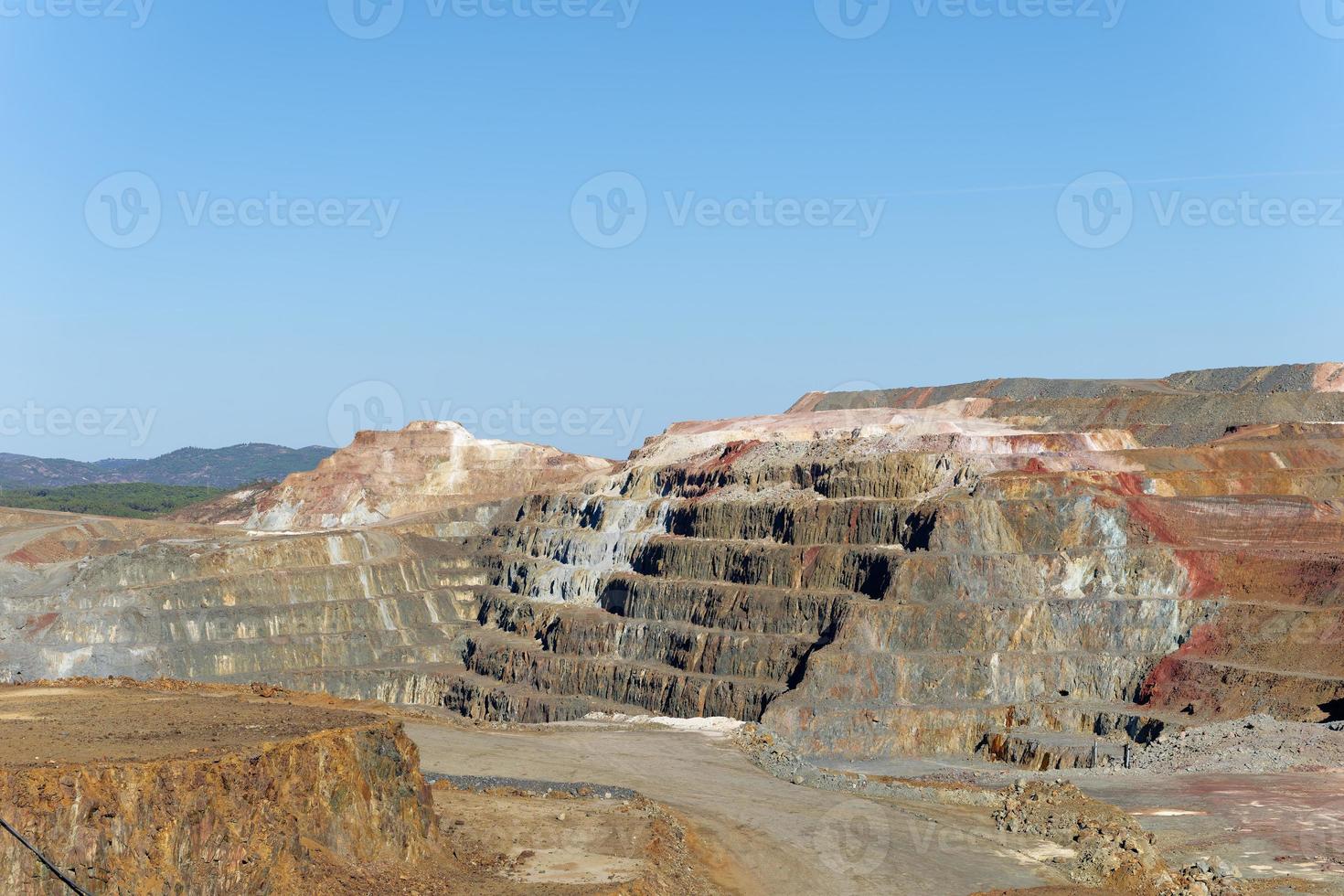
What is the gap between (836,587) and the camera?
85.0m

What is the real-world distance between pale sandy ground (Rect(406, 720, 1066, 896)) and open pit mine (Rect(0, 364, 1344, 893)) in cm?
29

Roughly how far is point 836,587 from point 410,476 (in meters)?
74.5

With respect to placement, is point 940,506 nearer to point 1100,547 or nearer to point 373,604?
point 1100,547

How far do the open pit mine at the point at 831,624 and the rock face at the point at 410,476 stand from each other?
62.8 feet

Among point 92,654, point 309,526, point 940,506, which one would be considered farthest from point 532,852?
point 309,526

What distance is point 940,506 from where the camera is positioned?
84.0 meters

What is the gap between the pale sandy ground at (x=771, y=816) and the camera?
46.0m

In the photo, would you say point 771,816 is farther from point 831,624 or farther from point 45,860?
point 831,624

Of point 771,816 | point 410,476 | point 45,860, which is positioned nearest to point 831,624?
point 771,816

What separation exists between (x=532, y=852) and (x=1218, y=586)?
50.3 metres

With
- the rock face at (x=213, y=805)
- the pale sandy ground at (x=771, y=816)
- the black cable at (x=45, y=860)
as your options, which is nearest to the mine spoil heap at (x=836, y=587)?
the pale sandy ground at (x=771, y=816)

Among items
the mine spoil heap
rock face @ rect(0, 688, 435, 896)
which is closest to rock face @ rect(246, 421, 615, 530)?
the mine spoil heap

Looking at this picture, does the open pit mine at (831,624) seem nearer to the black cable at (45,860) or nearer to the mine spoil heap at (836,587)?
the mine spoil heap at (836,587)

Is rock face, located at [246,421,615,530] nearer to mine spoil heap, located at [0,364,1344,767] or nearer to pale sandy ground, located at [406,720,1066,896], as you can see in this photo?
mine spoil heap, located at [0,364,1344,767]
